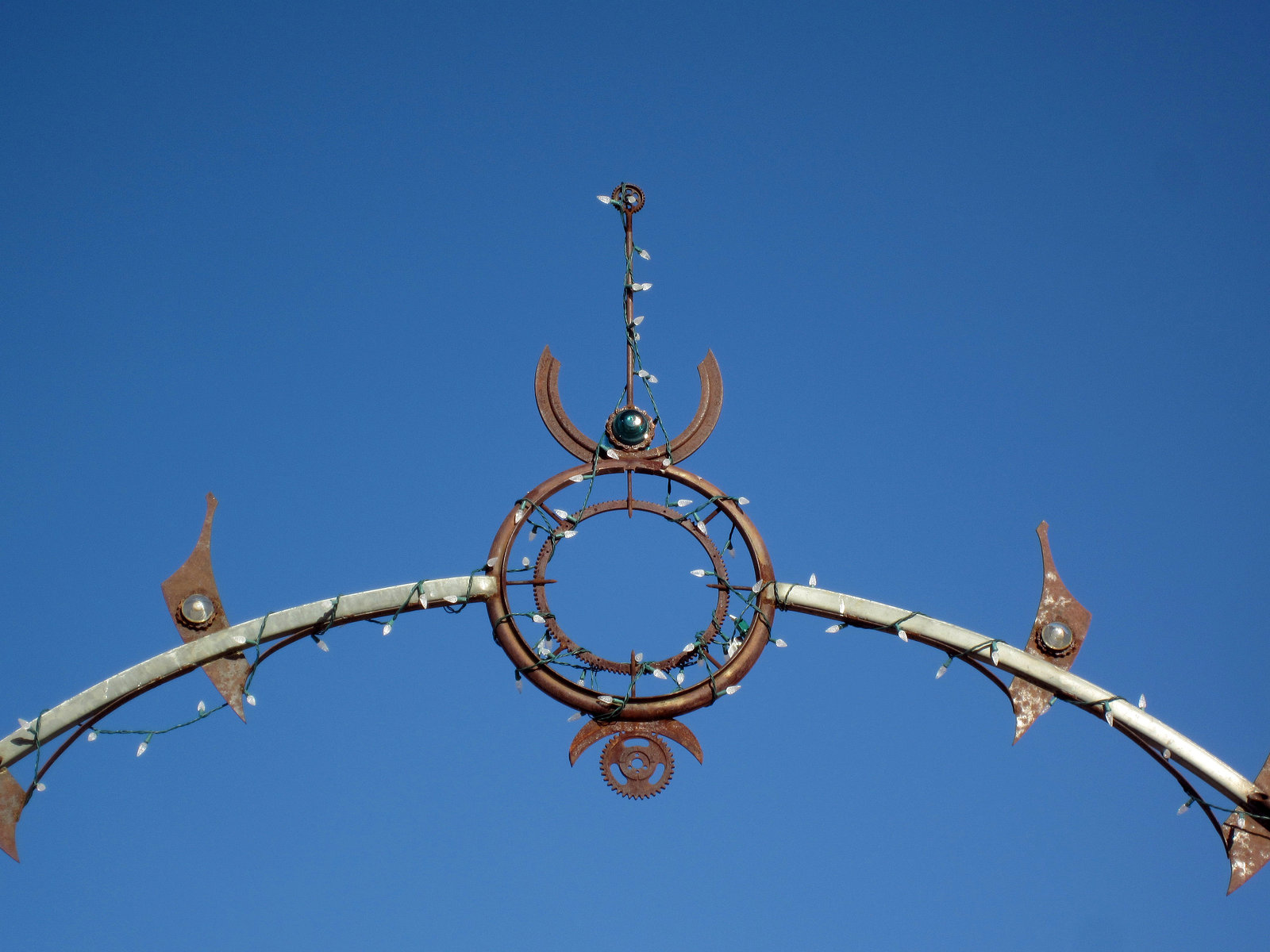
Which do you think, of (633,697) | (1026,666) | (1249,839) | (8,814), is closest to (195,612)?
(8,814)

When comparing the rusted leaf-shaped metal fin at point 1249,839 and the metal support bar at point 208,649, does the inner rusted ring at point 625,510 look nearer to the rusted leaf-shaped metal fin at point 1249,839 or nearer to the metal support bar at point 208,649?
the metal support bar at point 208,649

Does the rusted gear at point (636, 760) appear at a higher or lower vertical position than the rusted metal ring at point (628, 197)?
lower

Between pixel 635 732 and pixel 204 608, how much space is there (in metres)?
2.50

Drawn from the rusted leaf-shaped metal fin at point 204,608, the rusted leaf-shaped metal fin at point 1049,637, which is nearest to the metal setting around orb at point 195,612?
the rusted leaf-shaped metal fin at point 204,608

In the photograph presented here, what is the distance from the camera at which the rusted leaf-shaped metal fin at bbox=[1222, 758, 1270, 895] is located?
10477 millimetres

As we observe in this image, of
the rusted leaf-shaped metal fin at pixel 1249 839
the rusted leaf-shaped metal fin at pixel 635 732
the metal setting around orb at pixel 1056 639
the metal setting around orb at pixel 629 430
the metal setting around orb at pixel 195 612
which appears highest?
the metal setting around orb at pixel 629 430

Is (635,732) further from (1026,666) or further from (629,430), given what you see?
(1026,666)

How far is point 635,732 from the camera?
1054 centimetres

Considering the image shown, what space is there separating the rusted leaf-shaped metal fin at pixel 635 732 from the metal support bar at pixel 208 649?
3.26ft

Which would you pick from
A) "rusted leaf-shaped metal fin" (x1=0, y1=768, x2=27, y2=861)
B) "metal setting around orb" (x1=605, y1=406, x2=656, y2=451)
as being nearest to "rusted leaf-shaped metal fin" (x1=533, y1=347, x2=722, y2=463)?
"metal setting around orb" (x1=605, y1=406, x2=656, y2=451)

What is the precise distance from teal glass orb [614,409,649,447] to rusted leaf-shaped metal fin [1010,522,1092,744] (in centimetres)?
239

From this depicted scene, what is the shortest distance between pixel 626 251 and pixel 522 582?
213 centimetres

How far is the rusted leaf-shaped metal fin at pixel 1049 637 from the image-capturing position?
10.7 m

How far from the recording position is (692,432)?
36.4ft
